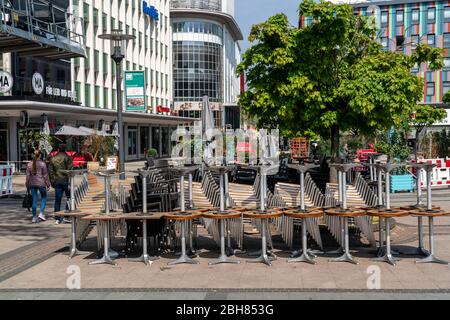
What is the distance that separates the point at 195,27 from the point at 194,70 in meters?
5.96

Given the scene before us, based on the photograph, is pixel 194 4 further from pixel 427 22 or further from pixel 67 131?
pixel 67 131

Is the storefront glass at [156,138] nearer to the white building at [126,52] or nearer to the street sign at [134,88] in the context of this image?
the white building at [126,52]

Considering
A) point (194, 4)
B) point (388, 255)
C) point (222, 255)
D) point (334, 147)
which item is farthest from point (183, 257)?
point (194, 4)

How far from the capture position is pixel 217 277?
7656mm

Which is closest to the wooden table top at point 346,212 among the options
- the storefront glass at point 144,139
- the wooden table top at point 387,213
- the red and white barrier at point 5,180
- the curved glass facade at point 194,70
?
the wooden table top at point 387,213

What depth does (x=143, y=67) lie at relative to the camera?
57250mm

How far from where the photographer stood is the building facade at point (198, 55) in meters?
75.9

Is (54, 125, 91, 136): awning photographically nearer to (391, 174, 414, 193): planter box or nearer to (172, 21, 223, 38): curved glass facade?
(391, 174, 414, 193): planter box

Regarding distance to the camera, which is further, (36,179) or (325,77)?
(36,179)

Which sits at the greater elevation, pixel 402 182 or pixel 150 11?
pixel 150 11

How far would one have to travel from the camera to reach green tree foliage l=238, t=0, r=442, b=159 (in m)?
10.6

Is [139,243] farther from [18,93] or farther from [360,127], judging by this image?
[18,93]

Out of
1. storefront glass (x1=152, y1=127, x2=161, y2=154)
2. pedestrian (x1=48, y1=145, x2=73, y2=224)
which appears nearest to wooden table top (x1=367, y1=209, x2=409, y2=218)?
pedestrian (x1=48, y1=145, x2=73, y2=224)
